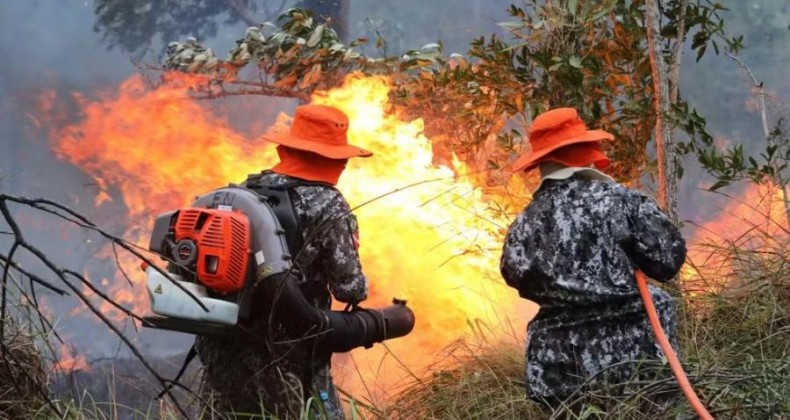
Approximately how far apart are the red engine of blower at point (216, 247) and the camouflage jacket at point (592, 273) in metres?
0.98

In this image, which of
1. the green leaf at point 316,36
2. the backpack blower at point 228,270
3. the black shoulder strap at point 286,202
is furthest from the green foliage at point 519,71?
the backpack blower at point 228,270

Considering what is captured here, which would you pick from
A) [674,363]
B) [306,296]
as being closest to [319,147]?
[306,296]

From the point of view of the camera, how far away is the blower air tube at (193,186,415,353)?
3079 mm

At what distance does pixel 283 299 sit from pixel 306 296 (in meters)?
0.40

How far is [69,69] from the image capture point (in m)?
8.33

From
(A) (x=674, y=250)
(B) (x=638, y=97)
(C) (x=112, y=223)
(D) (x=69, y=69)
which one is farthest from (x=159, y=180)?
(A) (x=674, y=250)

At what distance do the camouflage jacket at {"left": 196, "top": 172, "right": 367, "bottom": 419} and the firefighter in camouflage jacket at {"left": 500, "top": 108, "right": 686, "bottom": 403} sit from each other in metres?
0.60

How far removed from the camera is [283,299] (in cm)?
308

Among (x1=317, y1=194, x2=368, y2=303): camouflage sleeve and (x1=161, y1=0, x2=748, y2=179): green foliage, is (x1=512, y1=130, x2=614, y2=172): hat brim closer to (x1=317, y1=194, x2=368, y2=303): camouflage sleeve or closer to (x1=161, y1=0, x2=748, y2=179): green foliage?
(x1=317, y1=194, x2=368, y2=303): camouflage sleeve

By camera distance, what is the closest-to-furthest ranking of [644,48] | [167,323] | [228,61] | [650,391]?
[650,391] → [167,323] → [644,48] → [228,61]

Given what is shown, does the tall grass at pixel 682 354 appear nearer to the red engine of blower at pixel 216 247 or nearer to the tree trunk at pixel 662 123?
the tree trunk at pixel 662 123

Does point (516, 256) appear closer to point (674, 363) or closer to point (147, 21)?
point (674, 363)

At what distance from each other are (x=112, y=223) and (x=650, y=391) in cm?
661

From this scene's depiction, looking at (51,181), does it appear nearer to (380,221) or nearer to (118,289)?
(118,289)
